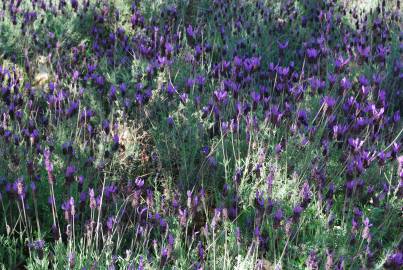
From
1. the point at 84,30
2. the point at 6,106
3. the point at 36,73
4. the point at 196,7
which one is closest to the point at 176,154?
the point at 6,106

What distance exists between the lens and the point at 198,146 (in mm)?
2914

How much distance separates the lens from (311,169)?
8.54 feet

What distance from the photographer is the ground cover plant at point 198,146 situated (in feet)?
6.99

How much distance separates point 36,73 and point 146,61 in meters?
0.81

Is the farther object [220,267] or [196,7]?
[196,7]

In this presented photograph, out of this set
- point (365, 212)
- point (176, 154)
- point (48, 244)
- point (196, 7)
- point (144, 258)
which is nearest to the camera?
point (144, 258)

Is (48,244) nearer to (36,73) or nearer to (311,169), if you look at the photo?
(311,169)

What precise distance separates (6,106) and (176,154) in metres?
0.97

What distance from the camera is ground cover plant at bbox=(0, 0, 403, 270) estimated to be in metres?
2.13

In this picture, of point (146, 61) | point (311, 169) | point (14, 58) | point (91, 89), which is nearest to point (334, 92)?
point (311, 169)

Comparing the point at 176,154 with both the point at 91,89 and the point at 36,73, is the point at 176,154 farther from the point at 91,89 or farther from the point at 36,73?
the point at 36,73

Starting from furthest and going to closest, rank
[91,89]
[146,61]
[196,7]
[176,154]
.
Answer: [196,7] < [146,61] < [91,89] < [176,154]

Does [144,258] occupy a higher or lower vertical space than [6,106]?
lower

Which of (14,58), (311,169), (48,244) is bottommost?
(48,244)
